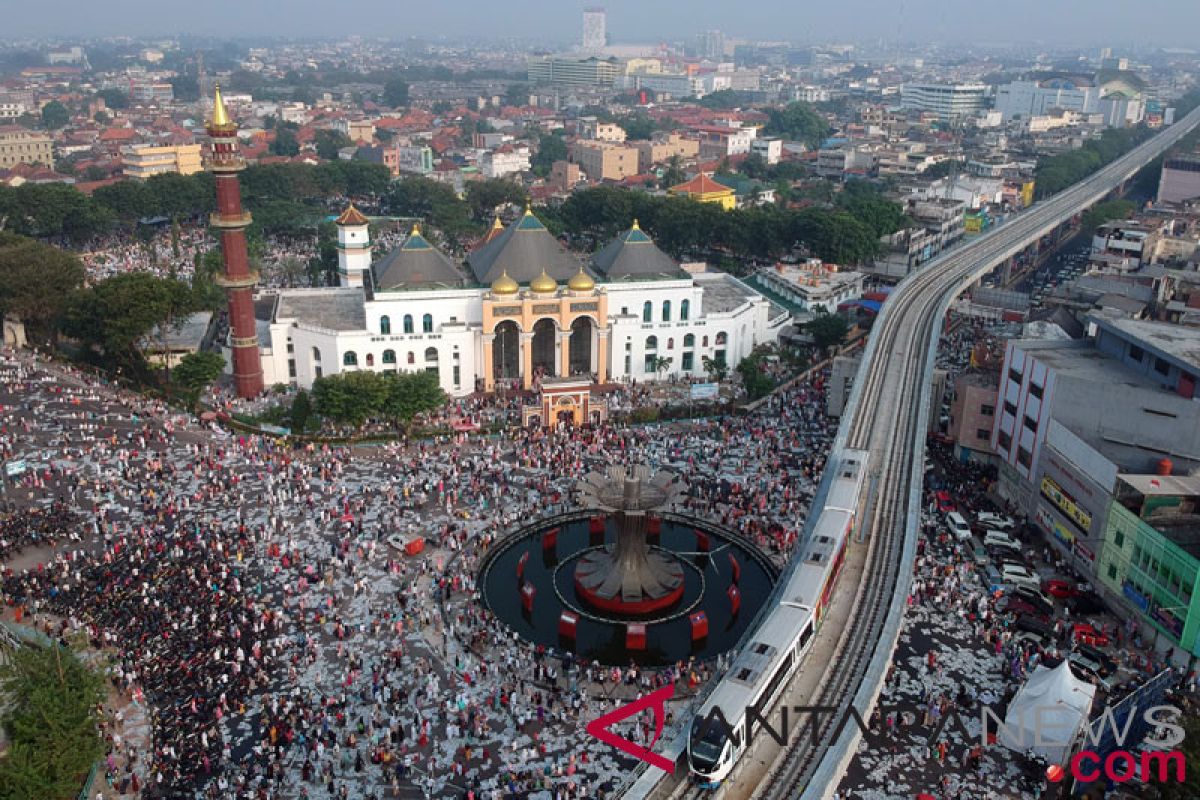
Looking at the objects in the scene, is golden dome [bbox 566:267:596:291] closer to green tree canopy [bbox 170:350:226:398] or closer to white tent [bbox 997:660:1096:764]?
green tree canopy [bbox 170:350:226:398]

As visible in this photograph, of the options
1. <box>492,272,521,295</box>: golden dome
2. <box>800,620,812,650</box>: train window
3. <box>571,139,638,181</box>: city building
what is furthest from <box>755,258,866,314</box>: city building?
<box>571,139,638,181</box>: city building

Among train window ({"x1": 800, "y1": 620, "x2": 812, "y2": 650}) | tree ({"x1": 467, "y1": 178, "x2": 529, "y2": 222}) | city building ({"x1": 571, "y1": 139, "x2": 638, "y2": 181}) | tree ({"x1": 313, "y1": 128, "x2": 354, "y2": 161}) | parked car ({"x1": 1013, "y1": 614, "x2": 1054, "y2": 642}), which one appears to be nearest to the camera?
train window ({"x1": 800, "y1": 620, "x2": 812, "y2": 650})

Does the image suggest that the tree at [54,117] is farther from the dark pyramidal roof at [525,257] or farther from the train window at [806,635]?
the train window at [806,635]

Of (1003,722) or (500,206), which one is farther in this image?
(500,206)

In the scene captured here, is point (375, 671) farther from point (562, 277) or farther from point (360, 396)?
point (562, 277)

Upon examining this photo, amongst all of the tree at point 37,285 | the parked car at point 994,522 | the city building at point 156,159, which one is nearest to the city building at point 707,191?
the city building at point 156,159

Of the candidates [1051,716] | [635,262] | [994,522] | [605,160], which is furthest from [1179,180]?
[1051,716]

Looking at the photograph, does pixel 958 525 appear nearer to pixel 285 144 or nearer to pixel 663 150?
pixel 663 150

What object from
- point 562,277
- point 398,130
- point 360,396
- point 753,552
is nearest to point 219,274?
point 360,396
